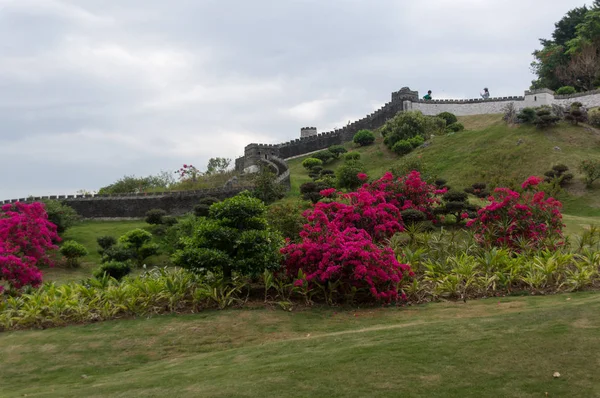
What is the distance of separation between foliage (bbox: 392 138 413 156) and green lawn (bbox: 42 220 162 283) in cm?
2367

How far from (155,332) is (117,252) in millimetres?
16830

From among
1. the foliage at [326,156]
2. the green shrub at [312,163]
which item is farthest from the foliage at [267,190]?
the foliage at [326,156]

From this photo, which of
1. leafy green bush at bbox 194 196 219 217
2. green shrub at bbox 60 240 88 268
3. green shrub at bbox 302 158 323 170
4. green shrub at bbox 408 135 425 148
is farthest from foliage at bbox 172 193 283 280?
green shrub at bbox 302 158 323 170

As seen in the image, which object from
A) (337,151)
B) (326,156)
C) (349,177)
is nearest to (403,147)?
(337,151)

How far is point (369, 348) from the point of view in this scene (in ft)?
29.7

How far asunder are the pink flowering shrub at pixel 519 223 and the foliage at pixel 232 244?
7261 mm

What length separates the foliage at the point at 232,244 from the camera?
13719 millimetres

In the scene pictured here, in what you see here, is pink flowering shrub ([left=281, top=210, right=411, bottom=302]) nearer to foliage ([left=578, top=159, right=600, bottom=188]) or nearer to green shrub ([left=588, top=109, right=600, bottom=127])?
foliage ([left=578, top=159, right=600, bottom=188])

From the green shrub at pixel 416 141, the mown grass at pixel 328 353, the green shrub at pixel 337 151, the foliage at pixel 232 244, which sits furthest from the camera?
the green shrub at pixel 337 151

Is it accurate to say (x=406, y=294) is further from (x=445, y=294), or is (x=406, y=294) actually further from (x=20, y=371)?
(x=20, y=371)

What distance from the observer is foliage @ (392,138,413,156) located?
49469 millimetres

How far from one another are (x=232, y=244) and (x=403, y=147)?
123 feet

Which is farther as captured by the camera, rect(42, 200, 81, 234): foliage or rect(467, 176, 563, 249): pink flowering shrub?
rect(42, 200, 81, 234): foliage

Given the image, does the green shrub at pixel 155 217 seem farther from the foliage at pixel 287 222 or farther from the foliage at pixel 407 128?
the foliage at pixel 407 128
